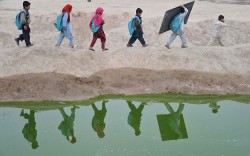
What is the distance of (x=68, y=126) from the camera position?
33.0 feet

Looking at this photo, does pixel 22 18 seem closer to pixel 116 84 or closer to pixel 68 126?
pixel 116 84

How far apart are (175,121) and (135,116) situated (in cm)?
104

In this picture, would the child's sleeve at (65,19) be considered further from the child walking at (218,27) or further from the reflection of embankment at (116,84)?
the child walking at (218,27)

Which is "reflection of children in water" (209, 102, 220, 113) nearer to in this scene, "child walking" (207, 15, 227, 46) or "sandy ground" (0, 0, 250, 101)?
Result: "sandy ground" (0, 0, 250, 101)

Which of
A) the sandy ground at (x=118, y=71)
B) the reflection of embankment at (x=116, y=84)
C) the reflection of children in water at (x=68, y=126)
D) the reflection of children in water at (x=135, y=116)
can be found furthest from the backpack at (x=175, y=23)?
the reflection of children in water at (x=68, y=126)

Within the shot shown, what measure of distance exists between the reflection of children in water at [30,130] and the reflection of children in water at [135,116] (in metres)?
2.26

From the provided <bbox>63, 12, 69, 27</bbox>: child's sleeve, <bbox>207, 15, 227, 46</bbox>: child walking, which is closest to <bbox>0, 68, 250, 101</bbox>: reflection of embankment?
<bbox>63, 12, 69, 27</bbox>: child's sleeve

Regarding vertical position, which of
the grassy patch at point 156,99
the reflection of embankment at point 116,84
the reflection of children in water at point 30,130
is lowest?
the reflection of children in water at point 30,130

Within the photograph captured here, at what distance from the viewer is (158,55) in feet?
43.1

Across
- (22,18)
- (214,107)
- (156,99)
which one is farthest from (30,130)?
(214,107)

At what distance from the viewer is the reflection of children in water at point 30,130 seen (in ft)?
30.0

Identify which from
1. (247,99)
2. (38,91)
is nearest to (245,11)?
(247,99)

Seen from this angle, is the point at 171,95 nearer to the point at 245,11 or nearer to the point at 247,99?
the point at 247,99

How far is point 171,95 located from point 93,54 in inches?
117
